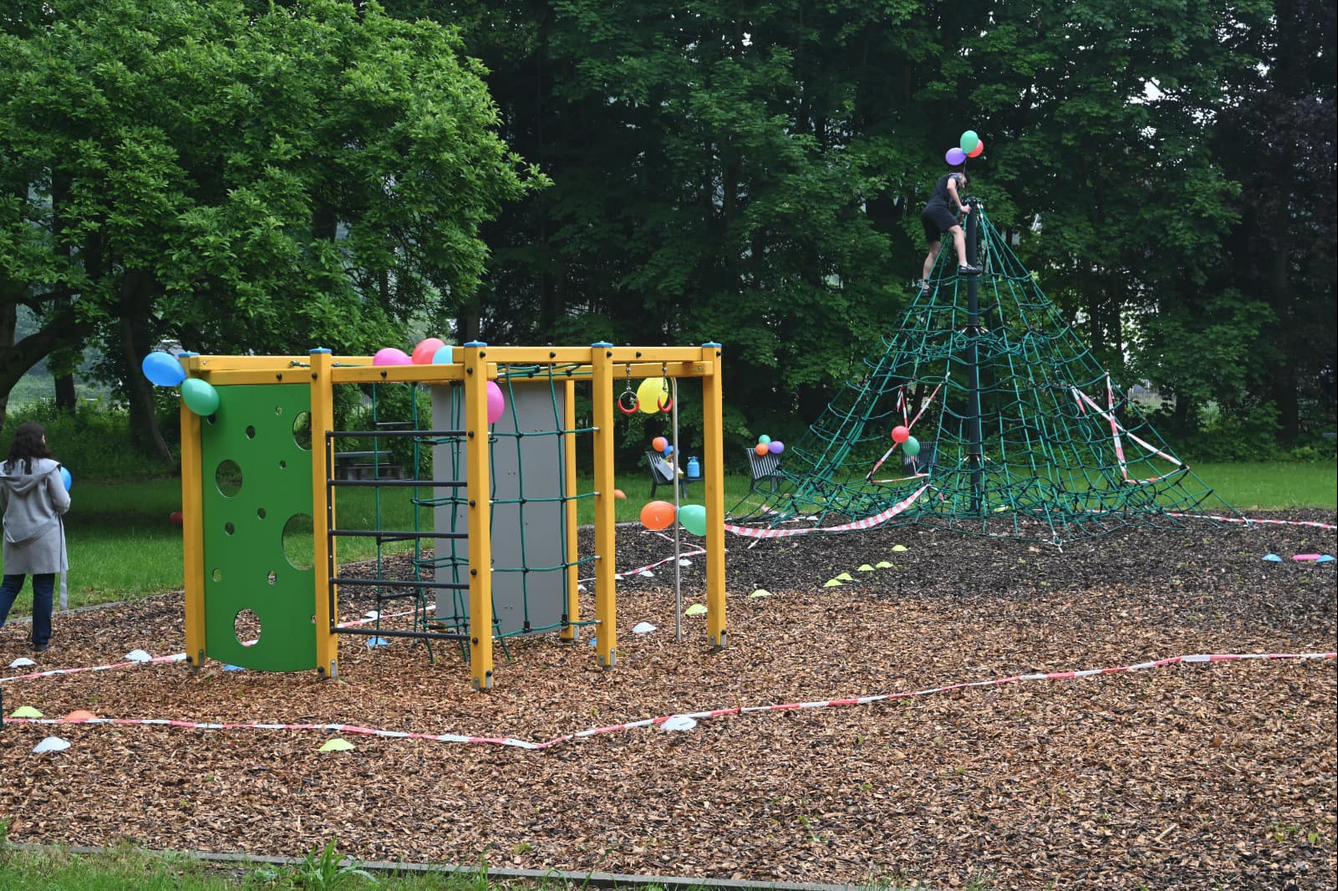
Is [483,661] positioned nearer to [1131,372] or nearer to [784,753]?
[784,753]

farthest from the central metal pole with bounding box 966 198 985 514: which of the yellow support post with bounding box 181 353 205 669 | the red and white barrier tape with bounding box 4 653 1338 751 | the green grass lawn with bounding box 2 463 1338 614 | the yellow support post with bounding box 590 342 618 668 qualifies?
the yellow support post with bounding box 181 353 205 669

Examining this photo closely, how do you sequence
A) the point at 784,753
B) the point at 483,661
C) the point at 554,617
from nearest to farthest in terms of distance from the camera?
the point at 784,753
the point at 483,661
the point at 554,617

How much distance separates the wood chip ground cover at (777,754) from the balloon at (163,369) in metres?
1.63

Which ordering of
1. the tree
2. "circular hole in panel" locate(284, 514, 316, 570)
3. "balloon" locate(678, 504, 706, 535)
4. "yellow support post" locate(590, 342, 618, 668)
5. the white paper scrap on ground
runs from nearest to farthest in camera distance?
the white paper scrap on ground
"yellow support post" locate(590, 342, 618, 668)
"balloon" locate(678, 504, 706, 535)
"circular hole in panel" locate(284, 514, 316, 570)
the tree

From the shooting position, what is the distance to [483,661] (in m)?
6.47

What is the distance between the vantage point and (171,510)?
17.1 meters

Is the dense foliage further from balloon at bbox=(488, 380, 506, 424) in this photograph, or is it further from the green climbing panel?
balloon at bbox=(488, 380, 506, 424)

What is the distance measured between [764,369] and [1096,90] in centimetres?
794

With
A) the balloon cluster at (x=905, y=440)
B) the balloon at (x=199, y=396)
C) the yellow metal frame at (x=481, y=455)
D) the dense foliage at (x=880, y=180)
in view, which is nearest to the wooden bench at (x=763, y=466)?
the balloon cluster at (x=905, y=440)

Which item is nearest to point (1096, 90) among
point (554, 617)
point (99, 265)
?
point (99, 265)

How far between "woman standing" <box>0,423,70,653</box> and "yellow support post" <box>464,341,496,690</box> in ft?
9.58

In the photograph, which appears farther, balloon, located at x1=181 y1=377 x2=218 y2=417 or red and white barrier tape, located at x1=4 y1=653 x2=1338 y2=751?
balloon, located at x1=181 y1=377 x2=218 y2=417

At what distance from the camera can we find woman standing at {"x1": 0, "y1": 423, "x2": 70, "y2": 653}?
25.1 ft

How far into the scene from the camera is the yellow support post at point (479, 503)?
6219 millimetres
